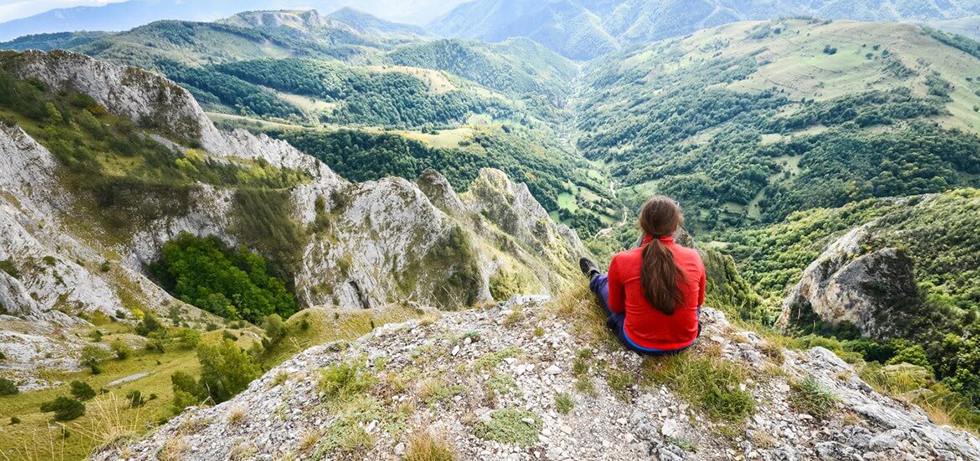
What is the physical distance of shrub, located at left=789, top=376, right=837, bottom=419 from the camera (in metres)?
7.15

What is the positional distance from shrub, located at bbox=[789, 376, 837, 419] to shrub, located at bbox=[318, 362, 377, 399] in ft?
28.3

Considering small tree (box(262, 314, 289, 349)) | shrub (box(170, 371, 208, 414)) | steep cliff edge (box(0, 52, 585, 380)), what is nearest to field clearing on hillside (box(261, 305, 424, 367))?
small tree (box(262, 314, 289, 349))

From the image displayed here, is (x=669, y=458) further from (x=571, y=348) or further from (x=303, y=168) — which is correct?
(x=303, y=168)

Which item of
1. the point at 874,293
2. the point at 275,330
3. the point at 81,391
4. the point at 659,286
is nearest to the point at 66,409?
the point at 81,391

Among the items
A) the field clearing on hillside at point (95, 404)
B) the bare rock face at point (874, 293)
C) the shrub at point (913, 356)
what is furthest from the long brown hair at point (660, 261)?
the bare rock face at point (874, 293)

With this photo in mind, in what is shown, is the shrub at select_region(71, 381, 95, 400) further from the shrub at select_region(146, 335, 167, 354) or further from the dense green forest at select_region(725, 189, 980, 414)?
the dense green forest at select_region(725, 189, 980, 414)

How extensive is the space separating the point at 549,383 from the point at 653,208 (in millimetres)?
4199

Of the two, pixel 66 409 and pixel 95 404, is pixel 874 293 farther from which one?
pixel 66 409

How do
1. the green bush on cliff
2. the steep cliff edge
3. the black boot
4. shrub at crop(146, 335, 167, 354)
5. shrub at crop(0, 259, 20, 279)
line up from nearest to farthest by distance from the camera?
the black boot
shrub at crop(0, 259, 20, 279)
shrub at crop(146, 335, 167, 354)
the steep cliff edge
the green bush on cliff

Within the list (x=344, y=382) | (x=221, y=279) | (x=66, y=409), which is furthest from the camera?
(x=221, y=279)

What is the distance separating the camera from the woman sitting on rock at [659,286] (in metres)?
7.34

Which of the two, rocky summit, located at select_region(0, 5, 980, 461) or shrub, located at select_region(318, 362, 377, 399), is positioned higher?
shrub, located at select_region(318, 362, 377, 399)

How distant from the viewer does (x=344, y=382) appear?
30.9ft

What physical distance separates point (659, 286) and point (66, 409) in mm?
26469
